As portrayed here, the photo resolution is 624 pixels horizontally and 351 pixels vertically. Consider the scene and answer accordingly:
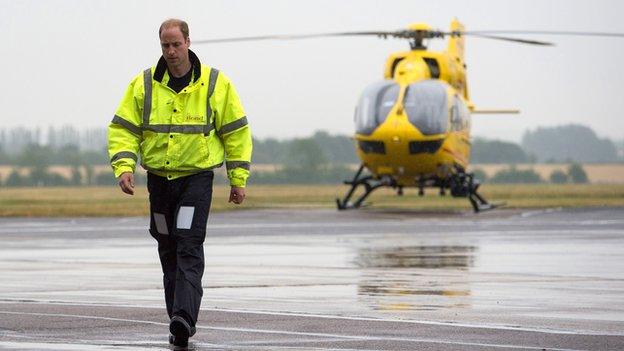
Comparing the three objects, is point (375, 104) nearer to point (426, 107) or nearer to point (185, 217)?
point (426, 107)

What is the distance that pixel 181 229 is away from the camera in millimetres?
9938

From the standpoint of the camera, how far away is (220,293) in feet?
45.4

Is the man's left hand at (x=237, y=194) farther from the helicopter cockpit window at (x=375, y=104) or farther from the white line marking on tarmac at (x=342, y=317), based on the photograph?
the helicopter cockpit window at (x=375, y=104)

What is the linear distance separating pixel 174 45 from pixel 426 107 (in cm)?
2947

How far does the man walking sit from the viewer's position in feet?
32.6

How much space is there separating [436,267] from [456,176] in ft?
77.3

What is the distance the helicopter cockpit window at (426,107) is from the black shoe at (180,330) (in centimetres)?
2967

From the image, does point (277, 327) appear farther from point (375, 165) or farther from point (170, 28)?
point (375, 165)

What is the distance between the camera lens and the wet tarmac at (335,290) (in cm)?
1000

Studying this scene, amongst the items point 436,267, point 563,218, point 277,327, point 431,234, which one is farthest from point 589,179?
point 277,327

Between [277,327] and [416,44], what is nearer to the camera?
[277,327]

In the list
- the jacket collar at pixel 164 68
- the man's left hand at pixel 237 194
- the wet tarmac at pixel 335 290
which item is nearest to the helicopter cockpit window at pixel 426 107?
the wet tarmac at pixel 335 290

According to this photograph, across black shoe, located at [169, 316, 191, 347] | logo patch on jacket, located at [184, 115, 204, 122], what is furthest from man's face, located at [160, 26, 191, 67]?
black shoe, located at [169, 316, 191, 347]

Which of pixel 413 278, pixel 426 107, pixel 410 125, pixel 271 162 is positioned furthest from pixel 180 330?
pixel 271 162
